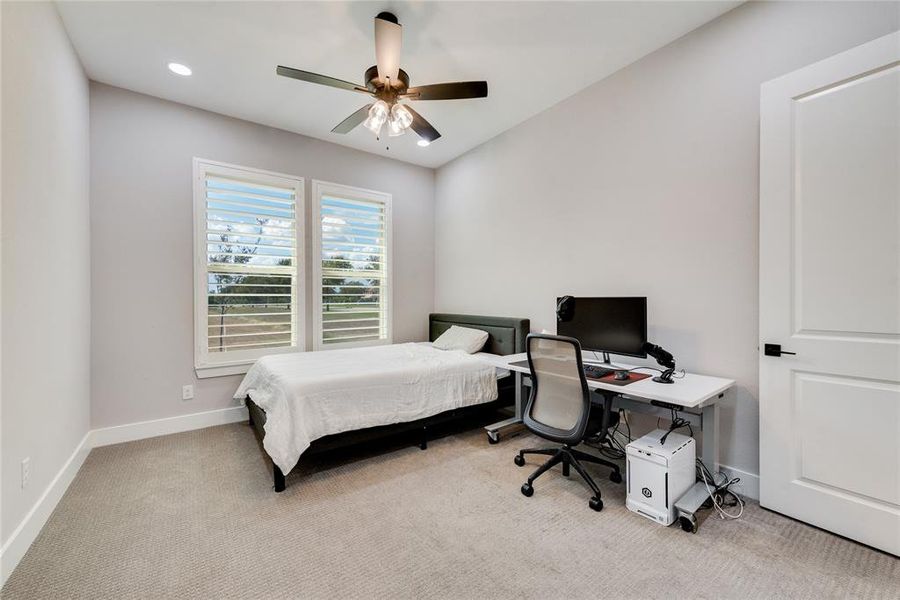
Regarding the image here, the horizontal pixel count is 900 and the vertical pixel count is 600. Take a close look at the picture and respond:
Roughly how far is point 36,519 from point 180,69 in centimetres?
310

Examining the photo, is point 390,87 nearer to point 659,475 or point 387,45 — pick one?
point 387,45

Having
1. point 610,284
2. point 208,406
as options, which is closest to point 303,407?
point 208,406

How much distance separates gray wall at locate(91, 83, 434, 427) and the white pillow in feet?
7.07

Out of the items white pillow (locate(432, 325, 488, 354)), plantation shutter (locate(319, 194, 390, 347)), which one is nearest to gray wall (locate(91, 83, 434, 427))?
plantation shutter (locate(319, 194, 390, 347))

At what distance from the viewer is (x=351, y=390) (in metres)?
2.60

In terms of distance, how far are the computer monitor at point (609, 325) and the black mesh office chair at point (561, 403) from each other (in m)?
0.49

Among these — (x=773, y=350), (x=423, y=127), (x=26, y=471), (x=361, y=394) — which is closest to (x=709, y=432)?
(x=773, y=350)

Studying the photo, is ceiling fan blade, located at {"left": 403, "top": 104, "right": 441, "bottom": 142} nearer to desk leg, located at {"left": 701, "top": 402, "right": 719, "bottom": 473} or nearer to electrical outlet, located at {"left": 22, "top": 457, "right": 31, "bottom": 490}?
desk leg, located at {"left": 701, "top": 402, "right": 719, "bottom": 473}

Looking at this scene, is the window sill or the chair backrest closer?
the chair backrest

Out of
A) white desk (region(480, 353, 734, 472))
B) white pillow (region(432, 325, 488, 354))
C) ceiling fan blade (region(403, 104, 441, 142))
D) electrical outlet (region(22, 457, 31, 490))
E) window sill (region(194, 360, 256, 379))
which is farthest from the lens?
white pillow (region(432, 325, 488, 354))

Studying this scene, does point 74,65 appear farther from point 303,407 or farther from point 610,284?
point 610,284

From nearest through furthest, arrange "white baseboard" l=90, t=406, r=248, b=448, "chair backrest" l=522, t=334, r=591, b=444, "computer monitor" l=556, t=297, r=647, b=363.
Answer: "chair backrest" l=522, t=334, r=591, b=444 < "computer monitor" l=556, t=297, r=647, b=363 < "white baseboard" l=90, t=406, r=248, b=448

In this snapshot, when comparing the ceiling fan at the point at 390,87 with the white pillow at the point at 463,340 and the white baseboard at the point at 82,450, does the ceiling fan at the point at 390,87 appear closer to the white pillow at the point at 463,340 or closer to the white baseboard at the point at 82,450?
the white pillow at the point at 463,340

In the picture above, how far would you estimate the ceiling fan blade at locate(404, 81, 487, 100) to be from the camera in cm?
227
